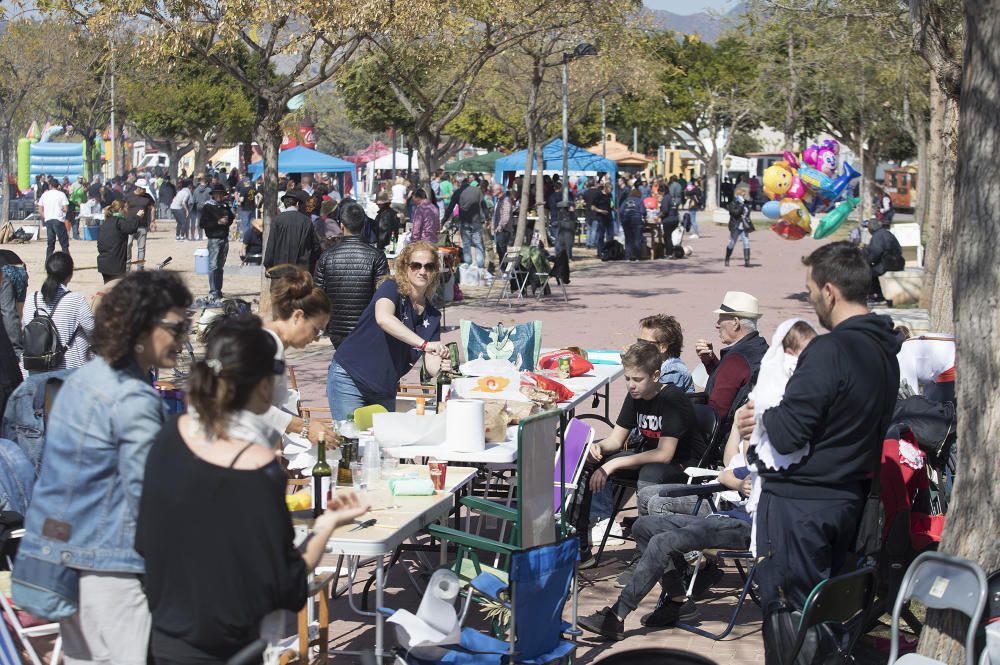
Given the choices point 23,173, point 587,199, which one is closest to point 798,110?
point 587,199

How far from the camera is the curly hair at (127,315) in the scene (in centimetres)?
330

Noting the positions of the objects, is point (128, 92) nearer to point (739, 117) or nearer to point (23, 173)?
point (23, 173)

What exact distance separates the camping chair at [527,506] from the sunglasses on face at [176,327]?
1777 mm

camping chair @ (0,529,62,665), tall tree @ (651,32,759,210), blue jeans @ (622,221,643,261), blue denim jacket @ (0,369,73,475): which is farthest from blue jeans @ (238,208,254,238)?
tall tree @ (651,32,759,210)

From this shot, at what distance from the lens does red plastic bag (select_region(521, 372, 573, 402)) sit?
287 inches

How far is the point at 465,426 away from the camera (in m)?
5.82

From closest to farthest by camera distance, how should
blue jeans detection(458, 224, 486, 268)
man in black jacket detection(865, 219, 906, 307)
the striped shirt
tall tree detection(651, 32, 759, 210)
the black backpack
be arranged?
the black backpack, the striped shirt, man in black jacket detection(865, 219, 906, 307), blue jeans detection(458, 224, 486, 268), tall tree detection(651, 32, 759, 210)

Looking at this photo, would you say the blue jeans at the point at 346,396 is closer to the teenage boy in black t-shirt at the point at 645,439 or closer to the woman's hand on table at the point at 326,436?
the woman's hand on table at the point at 326,436

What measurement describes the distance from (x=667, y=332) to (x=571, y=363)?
1.01 meters

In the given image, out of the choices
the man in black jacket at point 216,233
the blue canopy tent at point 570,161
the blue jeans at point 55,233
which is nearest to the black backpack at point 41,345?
the man in black jacket at point 216,233

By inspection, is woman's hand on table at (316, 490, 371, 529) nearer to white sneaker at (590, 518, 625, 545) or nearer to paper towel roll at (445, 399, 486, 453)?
paper towel roll at (445, 399, 486, 453)

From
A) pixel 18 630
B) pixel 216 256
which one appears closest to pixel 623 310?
pixel 216 256

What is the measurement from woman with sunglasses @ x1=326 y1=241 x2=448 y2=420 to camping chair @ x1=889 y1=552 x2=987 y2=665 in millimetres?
3150

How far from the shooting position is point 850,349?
4.40 metres
